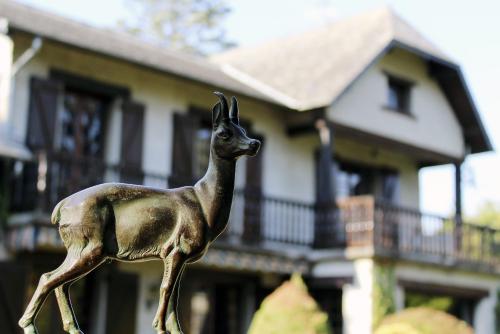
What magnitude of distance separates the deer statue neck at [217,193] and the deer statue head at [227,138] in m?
0.05

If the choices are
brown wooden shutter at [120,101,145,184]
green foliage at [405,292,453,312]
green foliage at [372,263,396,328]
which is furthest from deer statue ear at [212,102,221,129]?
green foliage at [405,292,453,312]

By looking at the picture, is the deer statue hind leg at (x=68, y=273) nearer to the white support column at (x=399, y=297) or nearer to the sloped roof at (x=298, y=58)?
the sloped roof at (x=298, y=58)

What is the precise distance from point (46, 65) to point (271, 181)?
5.37 meters

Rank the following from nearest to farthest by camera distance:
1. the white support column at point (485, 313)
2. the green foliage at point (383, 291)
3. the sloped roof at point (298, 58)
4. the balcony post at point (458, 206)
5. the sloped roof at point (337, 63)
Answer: the sloped roof at point (298, 58) → the green foliage at point (383, 291) → the sloped roof at point (337, 63) → the balcony post at point (458, 206) → the white support column at point (485, 313)

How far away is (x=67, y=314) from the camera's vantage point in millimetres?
3518

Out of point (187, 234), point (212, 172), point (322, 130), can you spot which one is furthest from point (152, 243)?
point (322, 130)

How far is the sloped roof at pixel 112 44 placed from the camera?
12925 mm

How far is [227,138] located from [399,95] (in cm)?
1587

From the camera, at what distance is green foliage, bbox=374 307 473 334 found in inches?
387

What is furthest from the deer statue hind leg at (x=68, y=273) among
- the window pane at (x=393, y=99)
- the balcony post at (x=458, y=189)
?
the window pane at (x=393, y=99)

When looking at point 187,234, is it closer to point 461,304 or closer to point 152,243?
point 152,243

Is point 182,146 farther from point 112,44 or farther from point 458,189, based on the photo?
point 458,189

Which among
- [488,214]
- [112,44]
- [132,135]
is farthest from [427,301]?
[488,214]

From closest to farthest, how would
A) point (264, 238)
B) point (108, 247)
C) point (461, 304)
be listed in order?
1. point (108, 247)
2. point (264, 238)
3. point (461, 304)
